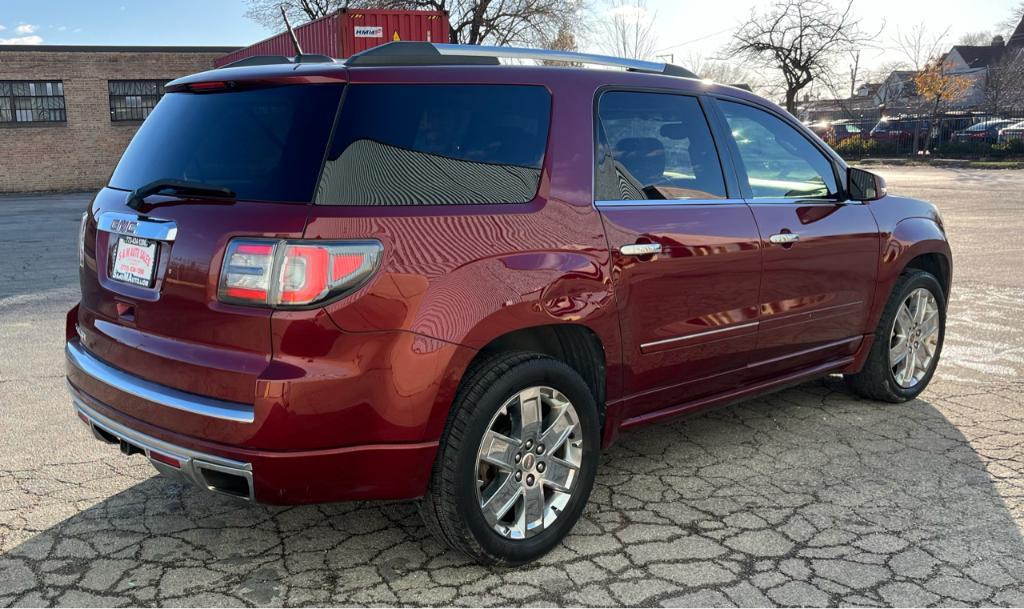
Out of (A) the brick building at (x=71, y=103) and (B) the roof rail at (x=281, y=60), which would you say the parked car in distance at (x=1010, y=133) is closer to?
(A) the brick building at (x=71, y=103)

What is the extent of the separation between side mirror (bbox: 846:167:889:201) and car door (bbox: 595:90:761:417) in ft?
3.24

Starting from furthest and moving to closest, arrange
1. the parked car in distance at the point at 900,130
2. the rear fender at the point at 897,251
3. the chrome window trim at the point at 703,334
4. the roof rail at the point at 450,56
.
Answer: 1. the parked car in distance at the point at 900,130
2. the rear fender at the point at 897,251
3. the chrome window trim at the point at 703,334
4. the roof rail at the point at 450,56

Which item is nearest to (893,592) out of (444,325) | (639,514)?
(639,514)

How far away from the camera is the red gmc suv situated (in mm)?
2725

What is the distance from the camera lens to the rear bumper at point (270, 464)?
2.72 metres

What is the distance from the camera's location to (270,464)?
2.70 metres

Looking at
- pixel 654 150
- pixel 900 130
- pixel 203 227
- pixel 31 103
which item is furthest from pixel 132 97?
pixel 203 227

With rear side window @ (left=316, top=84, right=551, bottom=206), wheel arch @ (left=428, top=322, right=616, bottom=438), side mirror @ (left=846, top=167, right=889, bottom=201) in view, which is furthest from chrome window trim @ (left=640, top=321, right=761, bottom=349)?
side mirror @ (left=846, top=167, right=889, bottom=201)

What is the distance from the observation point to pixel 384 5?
34.5m

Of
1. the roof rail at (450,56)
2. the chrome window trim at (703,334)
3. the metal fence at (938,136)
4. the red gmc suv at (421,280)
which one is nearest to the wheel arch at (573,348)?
the red gmc suv at (421,280)

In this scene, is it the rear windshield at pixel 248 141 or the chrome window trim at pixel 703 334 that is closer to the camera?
the rear windshield at pixel 248 141

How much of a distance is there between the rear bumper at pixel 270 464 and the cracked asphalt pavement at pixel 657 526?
0.41 metres

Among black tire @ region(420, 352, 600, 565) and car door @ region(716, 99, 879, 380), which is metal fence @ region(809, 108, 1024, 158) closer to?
car door @ region(716, 99, 879, 380)

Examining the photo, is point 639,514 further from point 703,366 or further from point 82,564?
point 82,564
